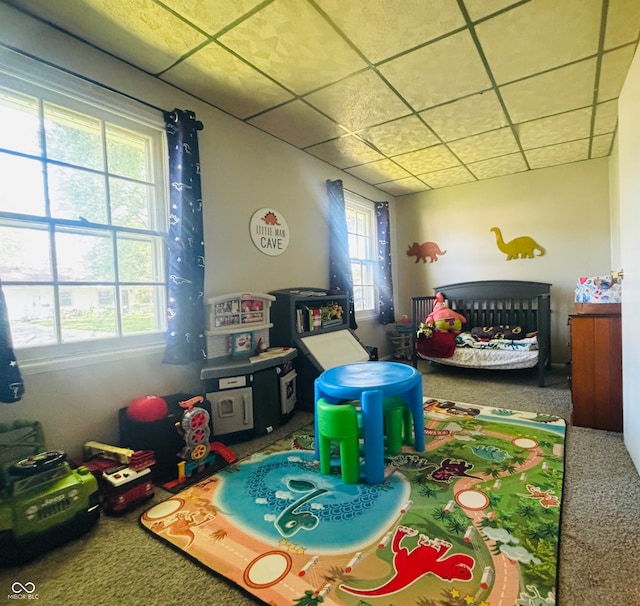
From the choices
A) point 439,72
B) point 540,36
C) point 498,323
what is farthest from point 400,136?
point 498,323

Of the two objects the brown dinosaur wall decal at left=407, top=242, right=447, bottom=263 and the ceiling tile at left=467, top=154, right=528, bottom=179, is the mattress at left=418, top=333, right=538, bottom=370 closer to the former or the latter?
the brown dinosaur wall decal at left=407, top=242, right=447, bottom=263

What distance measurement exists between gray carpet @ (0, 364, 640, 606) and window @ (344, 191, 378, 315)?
122 inches

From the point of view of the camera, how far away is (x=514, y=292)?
4.38 metres

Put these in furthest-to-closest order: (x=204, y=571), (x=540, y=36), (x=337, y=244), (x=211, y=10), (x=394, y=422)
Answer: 1. (x=337, y=244)
2. (x=394, y=422)
3. (x=540, y=36)
4. (x=211, y=10)
5. (x=204, y=571)

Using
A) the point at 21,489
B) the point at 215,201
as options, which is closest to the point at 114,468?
the point at 21,489

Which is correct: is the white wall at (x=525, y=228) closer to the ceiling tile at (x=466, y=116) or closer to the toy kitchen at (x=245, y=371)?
the ceiling tile at (x=466, y=116)

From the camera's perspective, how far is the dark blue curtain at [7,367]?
1.61 meters

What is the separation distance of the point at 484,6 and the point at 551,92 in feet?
3.88

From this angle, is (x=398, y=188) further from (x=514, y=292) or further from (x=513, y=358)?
(x=513, y=358)

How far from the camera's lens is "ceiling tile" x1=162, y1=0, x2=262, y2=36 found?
1.71m

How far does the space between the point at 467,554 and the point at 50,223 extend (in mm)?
2533

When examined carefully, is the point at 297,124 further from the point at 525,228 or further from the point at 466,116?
the point at 525,228

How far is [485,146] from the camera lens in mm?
3531

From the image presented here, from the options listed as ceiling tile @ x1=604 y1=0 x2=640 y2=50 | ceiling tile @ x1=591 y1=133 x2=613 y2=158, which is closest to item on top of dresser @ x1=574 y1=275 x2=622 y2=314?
ceiling tile @ x1=604 y1=0 x2=640 y2=50
